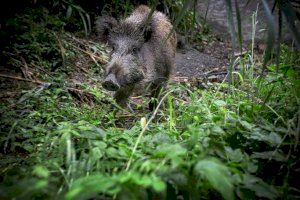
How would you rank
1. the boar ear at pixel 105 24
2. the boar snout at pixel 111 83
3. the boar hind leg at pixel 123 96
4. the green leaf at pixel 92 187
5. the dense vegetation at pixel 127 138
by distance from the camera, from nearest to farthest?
the green leaf at pixel 92 187 < the dense vegetation at pixel 127 138 < the boar snout at pixel 111 83 < the boar hind leg at pixel 123 96 < the boar ear at pixel 105 24

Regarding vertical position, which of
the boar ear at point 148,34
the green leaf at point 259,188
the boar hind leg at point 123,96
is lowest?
the boar hind leg at point 123,96

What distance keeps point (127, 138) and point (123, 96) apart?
2053 mm

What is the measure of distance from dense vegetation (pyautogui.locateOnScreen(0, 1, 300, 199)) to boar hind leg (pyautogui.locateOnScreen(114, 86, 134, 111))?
0.38ft

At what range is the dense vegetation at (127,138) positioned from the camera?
4.10 feet

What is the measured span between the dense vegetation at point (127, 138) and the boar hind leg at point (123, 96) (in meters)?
0.12

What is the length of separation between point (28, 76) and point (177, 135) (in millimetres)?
2085

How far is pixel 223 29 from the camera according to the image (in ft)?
24.1

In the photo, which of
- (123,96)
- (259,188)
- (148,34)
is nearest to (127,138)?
(259,188)

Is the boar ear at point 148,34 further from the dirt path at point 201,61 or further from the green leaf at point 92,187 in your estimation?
the green leaf at point 92,187

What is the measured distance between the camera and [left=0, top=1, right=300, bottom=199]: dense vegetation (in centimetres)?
125

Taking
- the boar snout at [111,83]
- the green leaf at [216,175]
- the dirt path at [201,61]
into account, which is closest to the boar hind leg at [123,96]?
the boar snout at [111,83]

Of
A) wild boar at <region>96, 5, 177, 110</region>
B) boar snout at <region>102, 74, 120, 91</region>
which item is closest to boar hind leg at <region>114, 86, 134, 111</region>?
wild boar at <region>96, 5, 177, 110</region>

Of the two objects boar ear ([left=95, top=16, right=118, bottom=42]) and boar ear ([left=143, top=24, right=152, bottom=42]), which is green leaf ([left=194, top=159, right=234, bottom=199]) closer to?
boar ear ([left=143, top=24, right=152, bottom=42])

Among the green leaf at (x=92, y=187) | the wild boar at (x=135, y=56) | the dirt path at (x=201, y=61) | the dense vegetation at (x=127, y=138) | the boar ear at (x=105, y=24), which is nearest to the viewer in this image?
the green leaf at (x=92, y=187)
